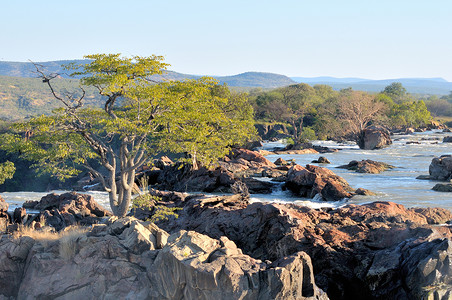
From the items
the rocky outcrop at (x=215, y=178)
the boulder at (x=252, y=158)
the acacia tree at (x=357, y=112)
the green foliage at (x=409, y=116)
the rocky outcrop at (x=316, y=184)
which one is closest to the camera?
the rocky outcrop at (x=316, y=184)

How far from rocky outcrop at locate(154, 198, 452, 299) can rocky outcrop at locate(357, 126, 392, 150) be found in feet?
174

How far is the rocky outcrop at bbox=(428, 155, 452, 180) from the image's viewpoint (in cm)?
3641

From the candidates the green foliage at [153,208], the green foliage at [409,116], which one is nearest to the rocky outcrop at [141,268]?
the green foliage at [153,208]

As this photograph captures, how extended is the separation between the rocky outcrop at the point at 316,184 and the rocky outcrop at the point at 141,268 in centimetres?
1829

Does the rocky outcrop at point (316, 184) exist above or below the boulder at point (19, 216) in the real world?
above

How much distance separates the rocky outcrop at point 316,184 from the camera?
95.7 ft

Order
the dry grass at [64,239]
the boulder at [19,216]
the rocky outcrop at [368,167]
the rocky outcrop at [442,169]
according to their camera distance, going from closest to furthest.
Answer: the dry grass at [64,239]
the boulder at [19,216]
the rocky outcrop at [442,169]
the rocky outcrop at [368,167]

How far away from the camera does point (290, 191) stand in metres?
33.8

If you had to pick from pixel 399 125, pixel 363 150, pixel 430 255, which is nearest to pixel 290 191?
pixel 430 255

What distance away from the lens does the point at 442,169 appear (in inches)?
1444

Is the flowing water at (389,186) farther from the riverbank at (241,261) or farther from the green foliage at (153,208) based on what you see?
the riverbank at (241,261)

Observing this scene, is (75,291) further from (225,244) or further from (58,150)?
(58,150)

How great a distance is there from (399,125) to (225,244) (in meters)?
106

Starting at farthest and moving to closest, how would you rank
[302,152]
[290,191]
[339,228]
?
[302,152] → [290,191] → [339,228]
